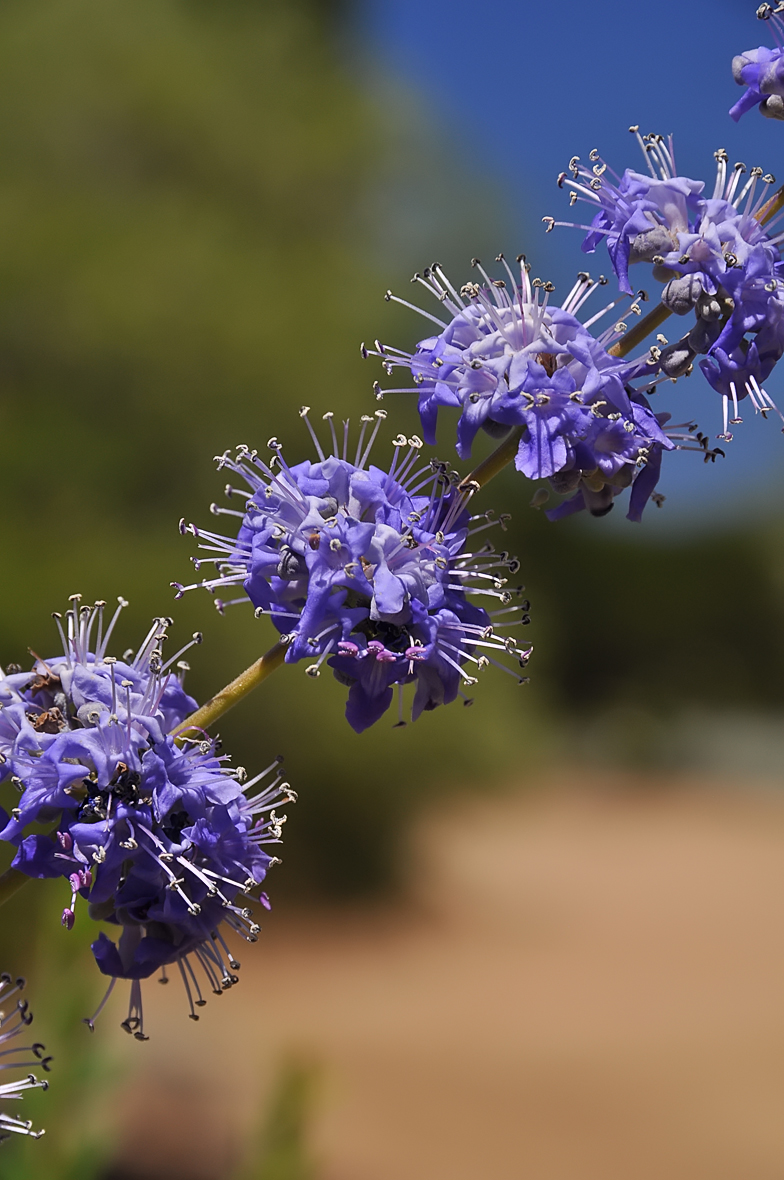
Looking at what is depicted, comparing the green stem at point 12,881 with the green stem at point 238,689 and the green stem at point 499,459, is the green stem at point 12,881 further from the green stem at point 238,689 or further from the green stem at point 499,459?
the green stem at point 499,459

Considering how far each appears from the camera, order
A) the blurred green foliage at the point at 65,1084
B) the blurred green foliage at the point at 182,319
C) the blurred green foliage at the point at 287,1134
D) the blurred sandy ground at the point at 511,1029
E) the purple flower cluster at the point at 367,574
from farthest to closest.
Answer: the blurred green foliage at the point at 182,319 → the blurred sandy ground at the point at 511,1029 → the blurred green foliage at the point at 287,1134 → the blurred green foliage at the point at 65,1084 → the purple flower cluster at the point at 367,574

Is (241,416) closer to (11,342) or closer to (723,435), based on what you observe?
(11,342)

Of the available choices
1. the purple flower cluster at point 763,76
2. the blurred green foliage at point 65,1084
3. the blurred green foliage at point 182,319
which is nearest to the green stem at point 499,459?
A: the purple flower cluster at point 763,76

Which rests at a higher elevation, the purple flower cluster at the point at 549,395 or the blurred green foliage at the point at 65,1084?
the purple flower cluster at the point at 549,395

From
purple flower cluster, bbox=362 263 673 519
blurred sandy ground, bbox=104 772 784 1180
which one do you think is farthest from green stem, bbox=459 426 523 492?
blurred sandy ground, bbox=104 772 784 1180

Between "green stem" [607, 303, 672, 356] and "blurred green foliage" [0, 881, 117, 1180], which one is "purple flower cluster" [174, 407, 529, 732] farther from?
"blurred green foliage" [0, 881, 117, 1180]

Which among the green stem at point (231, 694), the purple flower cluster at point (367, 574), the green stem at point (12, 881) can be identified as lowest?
the green stem at point (12, 881)

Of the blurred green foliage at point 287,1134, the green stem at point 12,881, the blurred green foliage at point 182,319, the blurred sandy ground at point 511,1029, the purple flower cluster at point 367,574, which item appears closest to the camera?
the green stem at point 12,881

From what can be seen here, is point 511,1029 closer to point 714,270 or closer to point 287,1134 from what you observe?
point 287,1134
